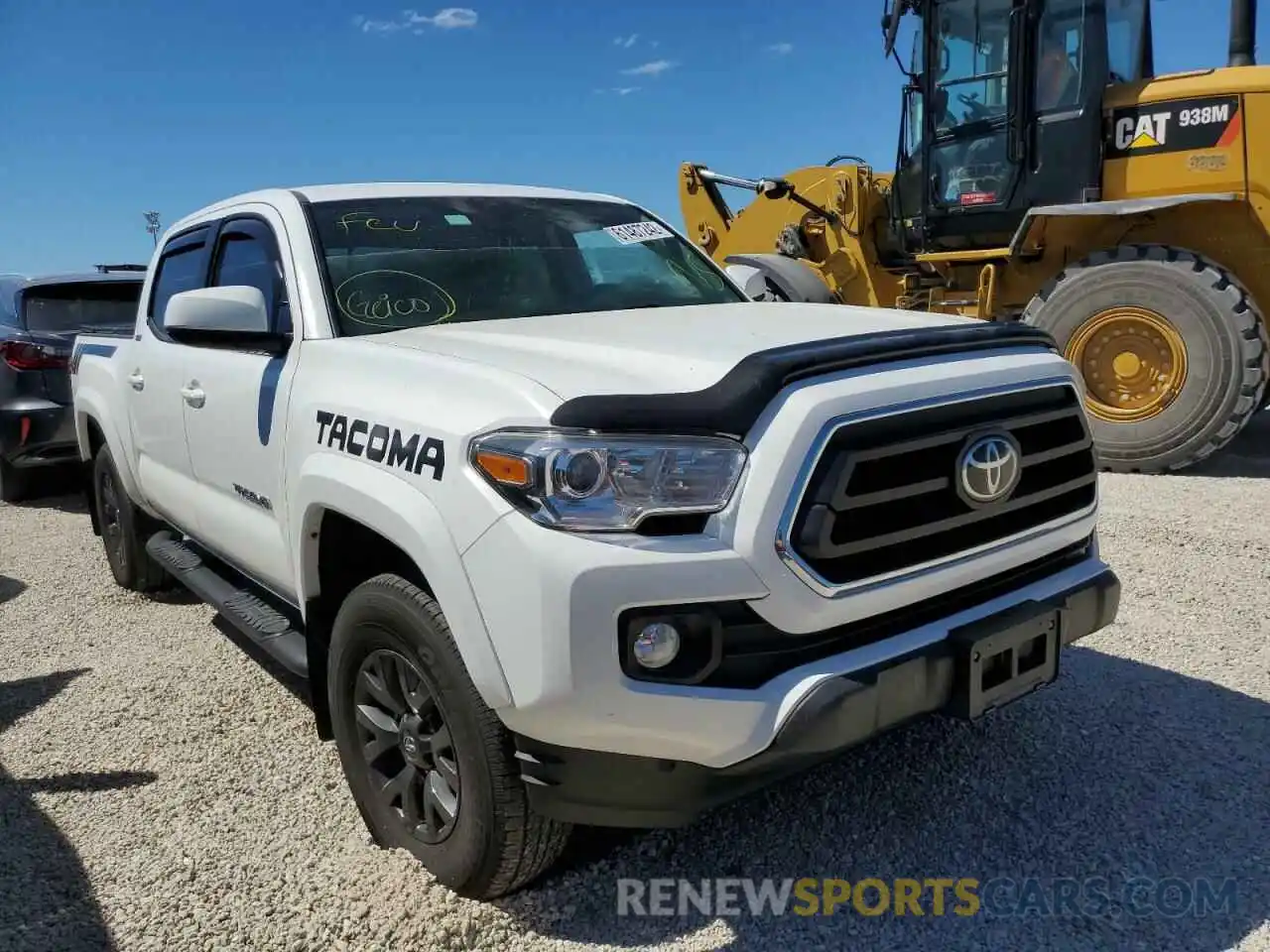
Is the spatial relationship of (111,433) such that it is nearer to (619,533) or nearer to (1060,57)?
(619,533)

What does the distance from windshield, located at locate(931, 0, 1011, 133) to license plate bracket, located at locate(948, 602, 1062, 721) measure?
20.6 feet

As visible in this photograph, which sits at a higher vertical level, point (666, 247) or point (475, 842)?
point (666, 247)

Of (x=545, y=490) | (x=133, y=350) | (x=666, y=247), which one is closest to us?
(x=545, y=490)

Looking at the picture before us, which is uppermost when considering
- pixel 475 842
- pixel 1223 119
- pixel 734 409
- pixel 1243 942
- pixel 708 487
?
pixel 1223 119

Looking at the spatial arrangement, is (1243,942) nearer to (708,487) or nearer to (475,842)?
(708,487)

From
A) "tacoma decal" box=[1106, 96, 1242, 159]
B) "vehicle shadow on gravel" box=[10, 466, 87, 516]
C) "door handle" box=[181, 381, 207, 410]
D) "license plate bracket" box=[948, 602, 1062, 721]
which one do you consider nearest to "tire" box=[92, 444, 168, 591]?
"door handle" box=[181, 381, 207, 410]

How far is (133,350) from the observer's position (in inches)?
175

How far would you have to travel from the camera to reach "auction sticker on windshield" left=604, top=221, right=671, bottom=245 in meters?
3.82

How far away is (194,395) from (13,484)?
16.8 ft

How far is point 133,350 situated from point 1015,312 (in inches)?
254

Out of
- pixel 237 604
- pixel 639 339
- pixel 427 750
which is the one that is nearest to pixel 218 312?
pixel 237 604

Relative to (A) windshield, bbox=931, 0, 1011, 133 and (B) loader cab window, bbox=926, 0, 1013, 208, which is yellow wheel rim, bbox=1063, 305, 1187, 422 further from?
(A) windshield, bbox=931, 0, 1011, 133

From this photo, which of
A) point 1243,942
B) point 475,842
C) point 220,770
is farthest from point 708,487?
point 220,770

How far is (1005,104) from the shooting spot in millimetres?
7449
